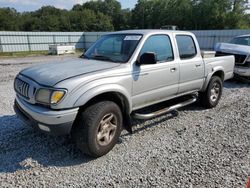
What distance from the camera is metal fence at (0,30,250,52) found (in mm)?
23833

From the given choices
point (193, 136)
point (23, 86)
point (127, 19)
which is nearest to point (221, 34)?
point (193, 136)

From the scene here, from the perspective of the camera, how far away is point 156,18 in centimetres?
6425

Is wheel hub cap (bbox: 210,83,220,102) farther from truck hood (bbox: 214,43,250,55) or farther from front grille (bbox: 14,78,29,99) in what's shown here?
front grille (bbox: 14,78,29,99)

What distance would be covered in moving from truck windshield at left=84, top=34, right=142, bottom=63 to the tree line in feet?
170

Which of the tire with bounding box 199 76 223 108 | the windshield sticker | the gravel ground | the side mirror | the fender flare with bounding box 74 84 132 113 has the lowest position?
the gravel ground

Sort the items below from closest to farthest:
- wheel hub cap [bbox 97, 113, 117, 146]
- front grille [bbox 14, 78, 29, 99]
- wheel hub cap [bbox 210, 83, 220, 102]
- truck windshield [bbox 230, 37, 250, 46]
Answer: front grille [bbox 14, 78, 29, 99] → wheel hub cap [bbox 97, 113, 117, 146] → wheel hub cap [bbox 210, 83, 220, 102] → truck windshield [bbox 230, 37, 250, 46]

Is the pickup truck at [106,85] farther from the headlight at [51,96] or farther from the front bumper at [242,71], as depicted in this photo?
the front bumper at [242,71]

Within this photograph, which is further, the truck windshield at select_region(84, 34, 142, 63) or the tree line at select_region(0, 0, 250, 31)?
the tree line at select_region(0, 0, 250, 31)

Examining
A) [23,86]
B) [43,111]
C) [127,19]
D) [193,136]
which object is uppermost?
[127,19]

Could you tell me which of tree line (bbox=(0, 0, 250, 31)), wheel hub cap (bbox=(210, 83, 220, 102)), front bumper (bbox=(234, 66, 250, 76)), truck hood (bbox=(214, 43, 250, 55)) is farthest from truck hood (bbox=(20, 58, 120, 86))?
tree line (bbox=(0, 0, 250, 31))

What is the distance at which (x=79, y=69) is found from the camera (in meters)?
3.45

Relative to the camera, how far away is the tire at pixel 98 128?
3.21 metres

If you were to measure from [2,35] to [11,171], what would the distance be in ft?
87.0

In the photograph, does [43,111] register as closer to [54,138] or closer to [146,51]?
[54,138]
